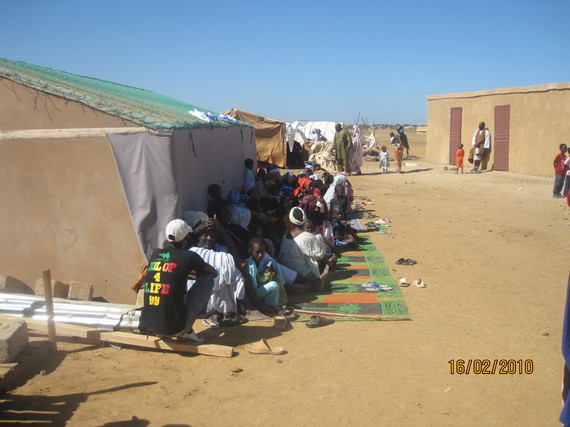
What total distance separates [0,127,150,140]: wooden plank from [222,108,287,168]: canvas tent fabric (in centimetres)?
1396

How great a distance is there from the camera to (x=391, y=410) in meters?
3.79

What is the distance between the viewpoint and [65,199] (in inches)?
231

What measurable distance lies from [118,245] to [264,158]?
15644 millimetres

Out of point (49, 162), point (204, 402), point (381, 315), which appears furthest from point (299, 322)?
point (49, 162)

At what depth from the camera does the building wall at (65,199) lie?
18.9ft

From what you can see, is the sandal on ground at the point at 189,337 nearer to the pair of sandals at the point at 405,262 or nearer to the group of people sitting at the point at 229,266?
the group of people sitting at the point at 229,266

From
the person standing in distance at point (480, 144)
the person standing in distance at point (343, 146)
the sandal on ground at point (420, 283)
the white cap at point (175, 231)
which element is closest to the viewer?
the white cap at point (175, 231)

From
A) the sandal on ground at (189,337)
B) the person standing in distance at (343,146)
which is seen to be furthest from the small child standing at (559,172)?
the sandal on ground at (189,337)

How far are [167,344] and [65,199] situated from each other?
233 cm

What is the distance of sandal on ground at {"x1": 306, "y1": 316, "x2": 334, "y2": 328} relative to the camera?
5367 millimetres

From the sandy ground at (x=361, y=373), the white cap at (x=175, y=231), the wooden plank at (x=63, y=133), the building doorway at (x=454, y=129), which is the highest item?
the building doorway at (x=454, y=129)

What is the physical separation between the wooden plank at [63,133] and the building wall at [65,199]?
2.3 inches

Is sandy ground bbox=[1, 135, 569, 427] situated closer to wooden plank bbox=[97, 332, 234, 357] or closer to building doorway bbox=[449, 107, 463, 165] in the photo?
wooden plank bbox=[97, 332, 234, 357]

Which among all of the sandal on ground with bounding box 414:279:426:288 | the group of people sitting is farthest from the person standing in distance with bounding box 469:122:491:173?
the sandal on ground with bounding box 414:279:426:288
